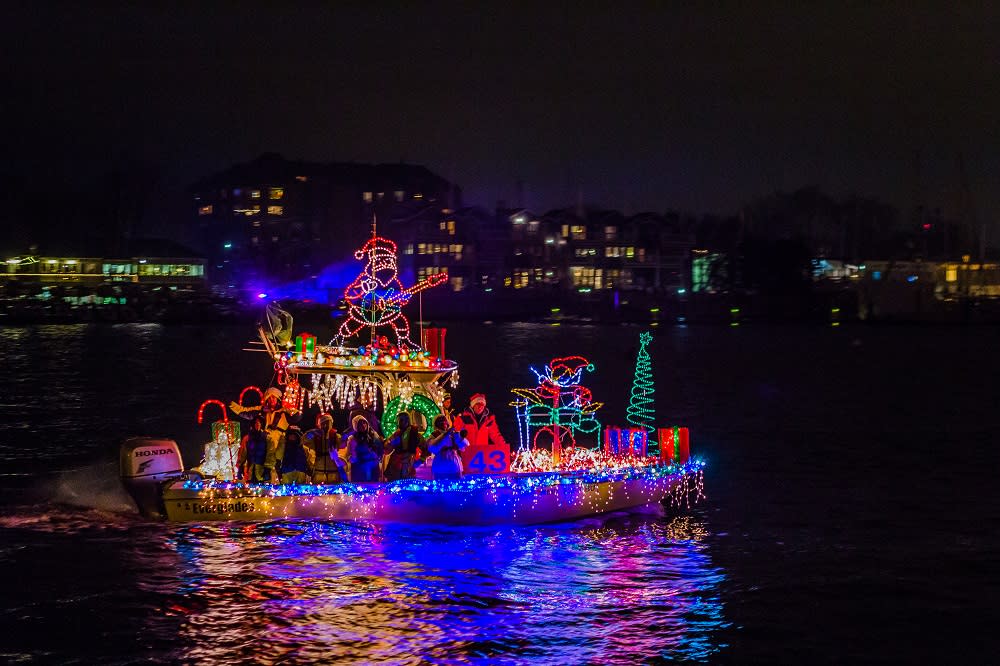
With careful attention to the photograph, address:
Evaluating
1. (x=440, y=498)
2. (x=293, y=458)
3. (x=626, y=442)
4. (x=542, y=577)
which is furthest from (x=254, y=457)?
(x=626, y=442)

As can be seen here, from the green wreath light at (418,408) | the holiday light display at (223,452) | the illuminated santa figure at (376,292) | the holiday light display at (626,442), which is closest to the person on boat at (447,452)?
the green wreath light at (418,408)

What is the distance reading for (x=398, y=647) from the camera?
549 inches

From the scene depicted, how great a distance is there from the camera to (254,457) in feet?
58.9

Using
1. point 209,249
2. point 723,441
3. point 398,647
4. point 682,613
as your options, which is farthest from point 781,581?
point 209,249

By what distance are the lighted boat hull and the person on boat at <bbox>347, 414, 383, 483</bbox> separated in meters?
0.31

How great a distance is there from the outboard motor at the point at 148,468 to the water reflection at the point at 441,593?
0.83m

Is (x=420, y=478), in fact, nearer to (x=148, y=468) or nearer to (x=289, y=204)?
(x=148, y=468)

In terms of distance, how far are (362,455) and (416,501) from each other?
111cm

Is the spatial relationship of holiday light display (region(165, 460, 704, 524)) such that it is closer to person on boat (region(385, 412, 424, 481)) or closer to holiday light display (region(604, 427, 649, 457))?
person on boat (region(385, 412, 424, 481))

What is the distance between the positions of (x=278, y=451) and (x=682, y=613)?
262 inches

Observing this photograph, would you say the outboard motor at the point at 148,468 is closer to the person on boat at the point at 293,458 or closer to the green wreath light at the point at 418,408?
the person on boat at the point at 293,458

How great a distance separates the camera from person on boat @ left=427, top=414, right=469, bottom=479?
17891 millimetres

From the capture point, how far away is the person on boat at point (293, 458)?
709 inches

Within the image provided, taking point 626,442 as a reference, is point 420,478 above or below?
below
